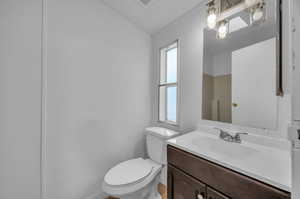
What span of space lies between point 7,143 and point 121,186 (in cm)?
98

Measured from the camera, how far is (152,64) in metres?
1.92

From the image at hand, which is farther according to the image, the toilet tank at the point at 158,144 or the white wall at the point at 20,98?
the toilet tank at the point at 158,144

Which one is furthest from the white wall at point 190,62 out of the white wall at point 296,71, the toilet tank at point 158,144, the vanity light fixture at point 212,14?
the white wall at point 296,71

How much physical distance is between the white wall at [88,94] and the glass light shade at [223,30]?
1.04 m

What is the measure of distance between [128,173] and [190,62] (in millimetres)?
1363

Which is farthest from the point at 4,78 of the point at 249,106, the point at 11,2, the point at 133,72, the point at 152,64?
the point at 249,106

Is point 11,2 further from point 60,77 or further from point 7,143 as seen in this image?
point 7,143

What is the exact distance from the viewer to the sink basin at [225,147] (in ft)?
2.84

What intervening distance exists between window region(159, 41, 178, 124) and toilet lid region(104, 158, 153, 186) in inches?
26.5

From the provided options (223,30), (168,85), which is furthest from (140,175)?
(223,30)

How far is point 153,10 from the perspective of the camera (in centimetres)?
151

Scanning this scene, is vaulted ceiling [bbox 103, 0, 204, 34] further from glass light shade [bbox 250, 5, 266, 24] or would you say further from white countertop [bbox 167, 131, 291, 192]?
white countertop [bbox 167, 131, 291, 192]

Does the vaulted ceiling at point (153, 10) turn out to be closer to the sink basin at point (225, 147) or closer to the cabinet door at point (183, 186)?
the sink basin at point (225, 147)

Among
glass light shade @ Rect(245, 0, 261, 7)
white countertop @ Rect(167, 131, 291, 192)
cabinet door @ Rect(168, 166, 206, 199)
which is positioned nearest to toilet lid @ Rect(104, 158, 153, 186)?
cabinet door @ Rect(168, 166, 206, 199)
